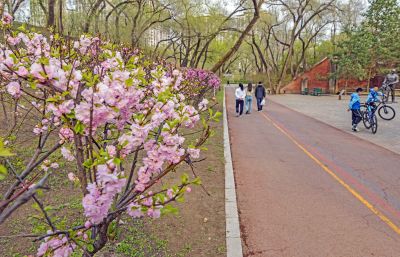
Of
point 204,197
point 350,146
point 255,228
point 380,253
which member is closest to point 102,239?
point 255,228

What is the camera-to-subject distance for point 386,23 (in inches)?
1367

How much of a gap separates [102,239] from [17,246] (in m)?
2.16

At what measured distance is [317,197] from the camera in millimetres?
6066

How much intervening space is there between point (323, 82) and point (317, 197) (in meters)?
42.4

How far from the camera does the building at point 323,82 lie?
42.2 meters

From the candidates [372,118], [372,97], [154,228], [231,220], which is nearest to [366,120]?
[372,118]

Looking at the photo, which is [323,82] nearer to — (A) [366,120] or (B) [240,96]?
(B) [240,96]

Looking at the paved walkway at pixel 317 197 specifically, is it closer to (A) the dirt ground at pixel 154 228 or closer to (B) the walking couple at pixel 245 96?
(A) the dirt ground at pixel 154 228

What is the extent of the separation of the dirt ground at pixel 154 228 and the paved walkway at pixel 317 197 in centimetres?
45

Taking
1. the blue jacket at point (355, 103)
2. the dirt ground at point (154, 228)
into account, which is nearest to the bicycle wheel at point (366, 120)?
the blue jacket at point (355, 103)

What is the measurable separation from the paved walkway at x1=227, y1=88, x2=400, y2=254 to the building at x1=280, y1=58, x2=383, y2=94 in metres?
34.7

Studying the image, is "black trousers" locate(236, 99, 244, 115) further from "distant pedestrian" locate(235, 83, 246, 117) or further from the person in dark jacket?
the person in dark jacket

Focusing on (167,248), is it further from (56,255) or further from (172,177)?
(172,177)

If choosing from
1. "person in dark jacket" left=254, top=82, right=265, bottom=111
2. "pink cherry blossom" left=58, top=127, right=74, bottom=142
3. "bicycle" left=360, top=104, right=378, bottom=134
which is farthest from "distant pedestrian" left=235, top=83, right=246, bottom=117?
"pink cherry blossom" left=58, top=127, right=74, bottom=142
